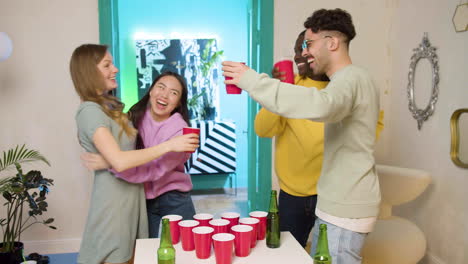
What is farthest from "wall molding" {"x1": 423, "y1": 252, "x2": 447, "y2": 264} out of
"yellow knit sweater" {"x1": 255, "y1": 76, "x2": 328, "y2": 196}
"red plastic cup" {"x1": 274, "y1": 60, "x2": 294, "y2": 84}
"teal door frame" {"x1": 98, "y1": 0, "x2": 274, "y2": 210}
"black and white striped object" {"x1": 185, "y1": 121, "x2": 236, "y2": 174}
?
"black and white striped object" {"x1": 185, "y1": 121, "x2": 236, "y2": 174}

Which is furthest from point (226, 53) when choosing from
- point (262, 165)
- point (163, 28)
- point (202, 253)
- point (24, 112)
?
point (202, 253)

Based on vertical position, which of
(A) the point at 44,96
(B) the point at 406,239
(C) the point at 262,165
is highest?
(A) the point at 44,96

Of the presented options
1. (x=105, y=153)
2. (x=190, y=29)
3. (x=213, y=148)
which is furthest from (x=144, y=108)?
(x=190, y=29)

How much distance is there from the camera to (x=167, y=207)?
1.90 m

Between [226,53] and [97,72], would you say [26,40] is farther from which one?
[226,53]

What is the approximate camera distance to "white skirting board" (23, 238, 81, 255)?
3.13m

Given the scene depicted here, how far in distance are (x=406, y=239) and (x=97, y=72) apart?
204 centimetres

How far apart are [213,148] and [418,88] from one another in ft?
9.48

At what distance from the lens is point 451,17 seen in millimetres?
2484

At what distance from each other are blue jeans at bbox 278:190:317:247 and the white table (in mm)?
439

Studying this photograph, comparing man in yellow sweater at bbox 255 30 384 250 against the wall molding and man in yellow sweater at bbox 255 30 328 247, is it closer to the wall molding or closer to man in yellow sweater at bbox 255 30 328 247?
man in yellow sweater at bbox 255 30 328 247

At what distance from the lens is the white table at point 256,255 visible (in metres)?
1.31

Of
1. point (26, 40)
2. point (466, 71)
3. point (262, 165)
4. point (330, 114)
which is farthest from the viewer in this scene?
point (262, 165)

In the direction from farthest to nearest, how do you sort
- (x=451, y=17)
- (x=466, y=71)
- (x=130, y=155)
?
(x=451, y=17) → (x=466, y=71) → (x=130, y=155)
